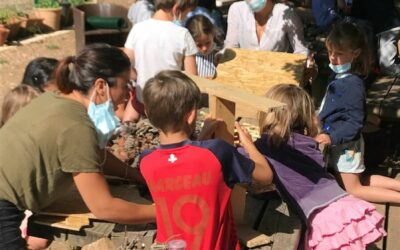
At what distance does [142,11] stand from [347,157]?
3514 millimetres

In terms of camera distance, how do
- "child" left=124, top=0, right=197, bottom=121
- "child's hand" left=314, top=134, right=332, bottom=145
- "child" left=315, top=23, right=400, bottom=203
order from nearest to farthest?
"child's hand" left=314, top=134, right=332, bottom=145 → "child" left=315, top=23, right=400, bottom=203 → "child" left=124, top=0, right=197, bottom=121

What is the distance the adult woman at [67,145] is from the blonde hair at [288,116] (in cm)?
84

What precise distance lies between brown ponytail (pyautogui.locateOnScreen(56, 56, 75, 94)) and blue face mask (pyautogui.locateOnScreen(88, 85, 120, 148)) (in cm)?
14

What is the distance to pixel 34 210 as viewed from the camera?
10.3 ft

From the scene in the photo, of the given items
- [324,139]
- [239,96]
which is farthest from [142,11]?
[239,96]

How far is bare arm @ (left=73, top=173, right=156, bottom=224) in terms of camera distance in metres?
2.86

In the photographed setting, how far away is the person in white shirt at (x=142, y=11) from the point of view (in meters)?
6.91

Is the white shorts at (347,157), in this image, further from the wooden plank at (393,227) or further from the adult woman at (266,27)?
the adult woman at (266,27)

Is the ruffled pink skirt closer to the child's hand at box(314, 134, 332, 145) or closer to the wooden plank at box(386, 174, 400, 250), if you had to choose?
the child's hand at box(314, 134, 332, 145)

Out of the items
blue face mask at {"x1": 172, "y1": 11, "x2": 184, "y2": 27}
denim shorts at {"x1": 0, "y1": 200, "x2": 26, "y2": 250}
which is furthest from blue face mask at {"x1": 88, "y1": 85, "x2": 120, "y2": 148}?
blue face mask at {"x1": 172, "y1": 11, "x2": 184, "y2": 27}

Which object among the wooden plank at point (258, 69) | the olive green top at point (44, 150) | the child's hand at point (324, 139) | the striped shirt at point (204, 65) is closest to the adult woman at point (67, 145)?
the olive green top at point (44, 150)

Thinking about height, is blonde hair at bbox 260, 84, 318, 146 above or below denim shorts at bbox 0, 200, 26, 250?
above

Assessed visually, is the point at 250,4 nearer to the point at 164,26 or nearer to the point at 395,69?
the point at 164,26

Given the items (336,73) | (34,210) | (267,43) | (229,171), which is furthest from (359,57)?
(34,210)
